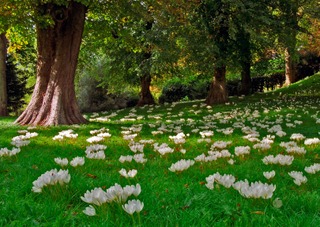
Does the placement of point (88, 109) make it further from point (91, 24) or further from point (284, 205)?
point (284, 205)

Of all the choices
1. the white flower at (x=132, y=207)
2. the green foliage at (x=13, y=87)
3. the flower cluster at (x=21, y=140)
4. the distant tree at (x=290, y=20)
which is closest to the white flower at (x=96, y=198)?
the white flower at (x=132, y=207)

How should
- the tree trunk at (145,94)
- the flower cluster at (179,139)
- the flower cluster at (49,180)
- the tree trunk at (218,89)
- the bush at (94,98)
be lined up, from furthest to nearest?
the bush at (94,98), the tree trunk at (145,94), the tree trunk at (218,89), the flower cluster at (179,139), the flower cluster at (49,180)

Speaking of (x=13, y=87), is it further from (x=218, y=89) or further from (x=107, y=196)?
(x=107, y=196)

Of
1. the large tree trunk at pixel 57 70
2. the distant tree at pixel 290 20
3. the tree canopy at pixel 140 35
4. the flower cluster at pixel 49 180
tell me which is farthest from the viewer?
the distant tree at pixel 290 20

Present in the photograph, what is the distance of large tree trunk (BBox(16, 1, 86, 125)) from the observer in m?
12.5

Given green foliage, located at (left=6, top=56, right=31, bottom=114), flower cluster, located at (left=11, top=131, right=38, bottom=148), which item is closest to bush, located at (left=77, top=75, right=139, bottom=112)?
green foliage, located at (left=6, top=56, right=31, bottom=114)

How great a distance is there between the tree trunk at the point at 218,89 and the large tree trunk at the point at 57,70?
36.4ft

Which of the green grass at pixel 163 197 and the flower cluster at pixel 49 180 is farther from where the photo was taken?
the flower cluster at pixel 49 180

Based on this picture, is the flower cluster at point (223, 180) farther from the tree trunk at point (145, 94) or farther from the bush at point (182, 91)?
the bush at point (182, 91)

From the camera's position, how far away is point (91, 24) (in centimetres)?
1812

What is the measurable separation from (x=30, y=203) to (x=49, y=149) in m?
3.81

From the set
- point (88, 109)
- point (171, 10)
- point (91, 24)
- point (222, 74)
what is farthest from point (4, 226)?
point (88, 109)

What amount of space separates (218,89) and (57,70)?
486 inches

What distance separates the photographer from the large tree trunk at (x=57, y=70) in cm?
1252
